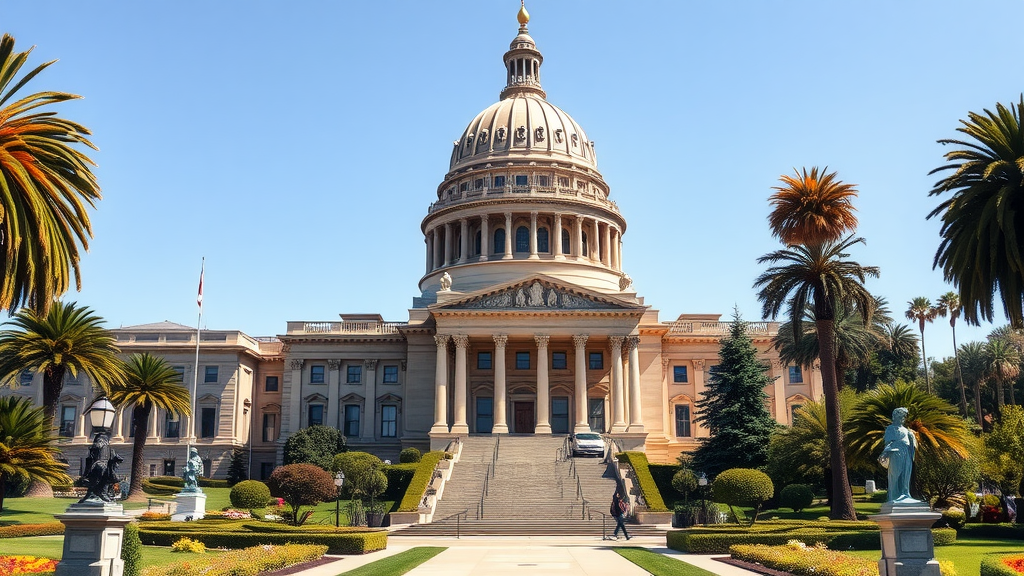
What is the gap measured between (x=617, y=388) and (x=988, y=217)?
40.2 meters

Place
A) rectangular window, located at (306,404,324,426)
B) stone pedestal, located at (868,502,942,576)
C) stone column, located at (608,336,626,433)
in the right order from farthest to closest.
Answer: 1. rectangular window, located at (306,404,324,426)
2. stone column, located at (608,336,626,433)
3. stone pedestal, located at (868,502,942,576)

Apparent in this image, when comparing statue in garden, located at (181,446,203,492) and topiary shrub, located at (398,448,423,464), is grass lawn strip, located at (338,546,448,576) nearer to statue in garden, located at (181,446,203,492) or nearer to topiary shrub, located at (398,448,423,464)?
statue in garden, located at (181,446,203,492)

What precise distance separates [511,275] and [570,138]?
61.6 ft

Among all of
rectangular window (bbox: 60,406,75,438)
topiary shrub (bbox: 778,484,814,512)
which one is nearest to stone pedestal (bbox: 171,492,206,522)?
topiary shrub (bbox: 778,484,814,512)

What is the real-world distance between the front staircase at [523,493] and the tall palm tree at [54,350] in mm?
19488

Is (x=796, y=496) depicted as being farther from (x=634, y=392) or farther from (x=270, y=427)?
(x=270, y=427)

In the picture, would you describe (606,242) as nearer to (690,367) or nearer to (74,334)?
(690,367)

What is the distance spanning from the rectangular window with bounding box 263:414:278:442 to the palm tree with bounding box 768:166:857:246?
54.2 meters

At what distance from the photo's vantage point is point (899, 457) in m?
21.5

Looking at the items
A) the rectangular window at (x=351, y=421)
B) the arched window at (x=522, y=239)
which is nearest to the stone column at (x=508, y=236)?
the arched window at (x=522, y=239)

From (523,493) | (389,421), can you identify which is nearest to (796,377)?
(389,421)

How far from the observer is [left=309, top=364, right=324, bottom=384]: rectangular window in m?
79.0

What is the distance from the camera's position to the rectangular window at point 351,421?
7762 cm

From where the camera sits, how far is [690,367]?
259 ft
